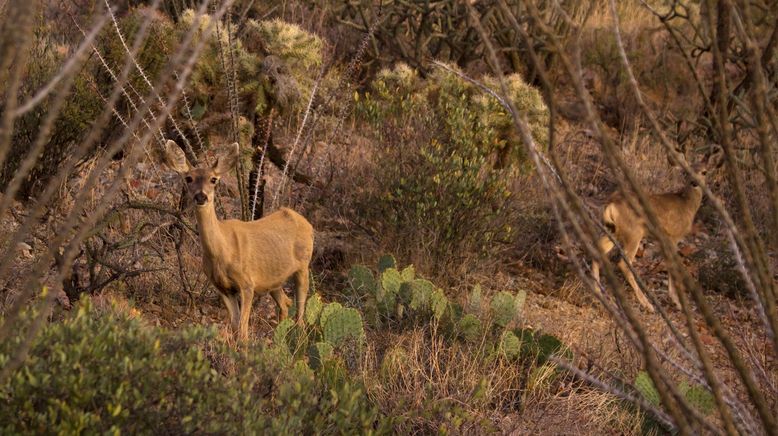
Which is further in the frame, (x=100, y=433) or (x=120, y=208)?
(x=120, y=208)

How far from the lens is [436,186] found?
788 centimetres

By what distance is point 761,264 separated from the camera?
86.0 inches

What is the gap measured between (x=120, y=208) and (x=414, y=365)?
1.83 m

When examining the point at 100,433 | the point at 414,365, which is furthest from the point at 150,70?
the point at 100,433

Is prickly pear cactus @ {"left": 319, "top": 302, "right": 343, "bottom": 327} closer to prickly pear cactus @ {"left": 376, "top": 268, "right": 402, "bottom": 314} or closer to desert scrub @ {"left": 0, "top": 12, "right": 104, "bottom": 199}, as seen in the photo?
prickly pear cactus @ {"left": 376, "top": 268, "right": 402, "bottom": 314}

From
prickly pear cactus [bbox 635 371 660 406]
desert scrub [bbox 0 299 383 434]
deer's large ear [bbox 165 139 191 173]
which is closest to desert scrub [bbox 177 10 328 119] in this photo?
deer's large ear [bbox 165 139 191 173]

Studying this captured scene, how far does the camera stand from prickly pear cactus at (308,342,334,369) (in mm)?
5207

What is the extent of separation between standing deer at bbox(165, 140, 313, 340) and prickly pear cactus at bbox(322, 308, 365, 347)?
519 mm

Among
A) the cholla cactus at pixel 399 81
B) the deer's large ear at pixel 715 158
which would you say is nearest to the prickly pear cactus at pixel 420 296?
the cholla cactus at pixel 399 81

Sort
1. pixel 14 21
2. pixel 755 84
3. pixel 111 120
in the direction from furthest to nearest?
pixel 111 120
pixel 755 84
pixel 14 21

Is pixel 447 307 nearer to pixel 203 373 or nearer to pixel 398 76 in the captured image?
pixel 203 373

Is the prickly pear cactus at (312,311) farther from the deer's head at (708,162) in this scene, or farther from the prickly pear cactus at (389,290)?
the deer's head at (708,162)

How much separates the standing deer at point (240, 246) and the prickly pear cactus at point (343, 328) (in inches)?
20.4

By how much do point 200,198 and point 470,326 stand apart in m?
1.64
